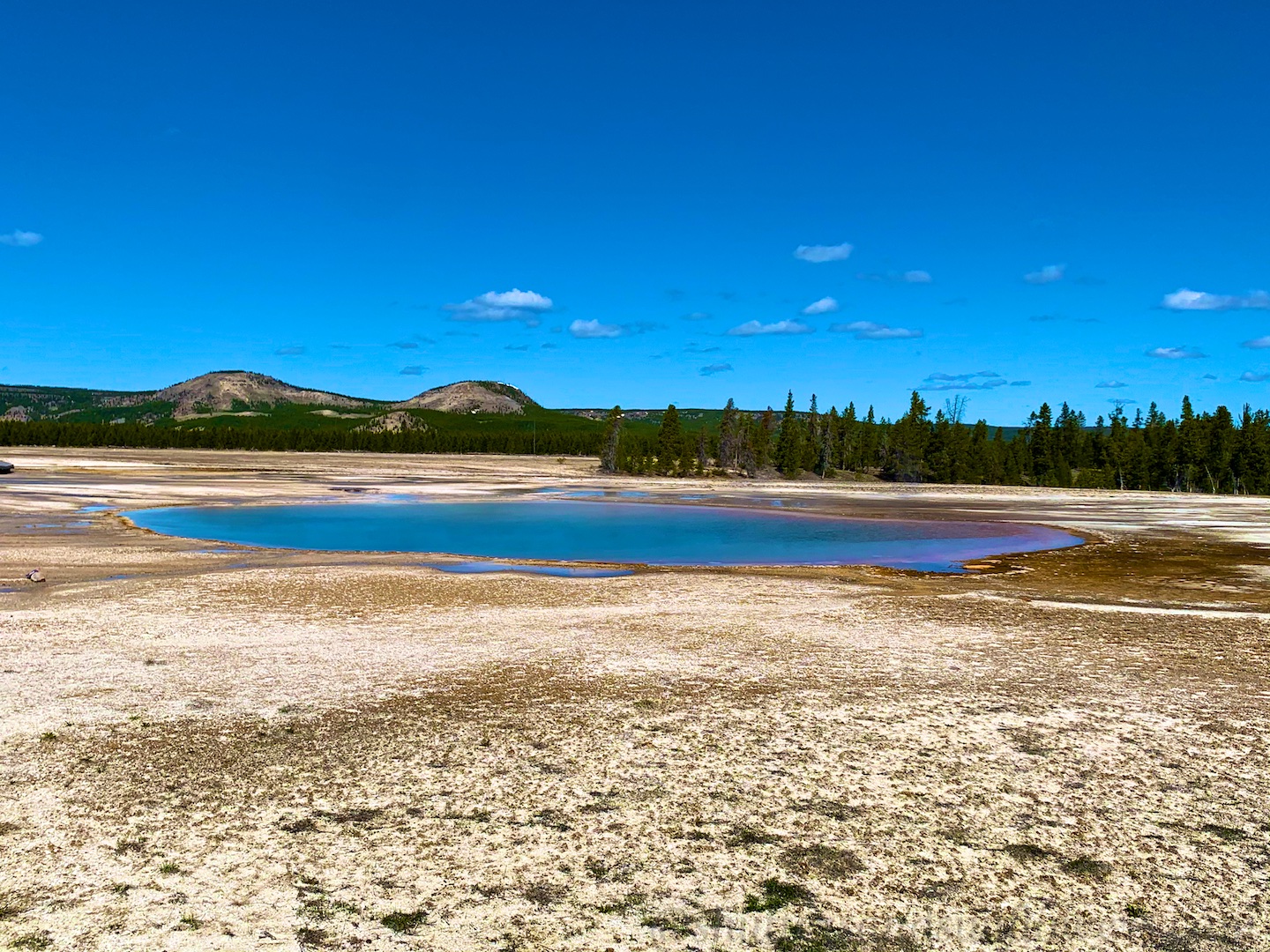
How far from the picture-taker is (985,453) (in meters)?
137

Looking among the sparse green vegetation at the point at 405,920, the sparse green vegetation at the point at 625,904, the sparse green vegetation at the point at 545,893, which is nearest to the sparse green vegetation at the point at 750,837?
the sparse green vegetation at the point at 625,904

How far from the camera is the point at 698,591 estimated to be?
880 inches

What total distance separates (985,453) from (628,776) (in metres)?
138

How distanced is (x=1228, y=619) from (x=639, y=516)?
115 ft

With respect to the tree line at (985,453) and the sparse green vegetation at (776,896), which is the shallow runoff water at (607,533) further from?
the tree line at (985,453)

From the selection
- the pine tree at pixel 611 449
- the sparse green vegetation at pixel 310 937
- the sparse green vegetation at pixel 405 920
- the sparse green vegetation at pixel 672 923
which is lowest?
the sparse green vegetation at pixel 310 937

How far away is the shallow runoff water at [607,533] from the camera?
109ft

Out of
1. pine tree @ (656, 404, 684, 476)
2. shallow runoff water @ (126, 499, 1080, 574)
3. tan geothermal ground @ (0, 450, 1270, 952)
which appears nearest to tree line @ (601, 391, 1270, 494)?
pine tree @ (656, 404, 684, 476)

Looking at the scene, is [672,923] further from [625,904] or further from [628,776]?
[628,776]

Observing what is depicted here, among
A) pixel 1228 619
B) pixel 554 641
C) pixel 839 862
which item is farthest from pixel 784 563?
pixel 839 862

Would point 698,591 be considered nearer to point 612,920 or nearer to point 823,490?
point 612,920

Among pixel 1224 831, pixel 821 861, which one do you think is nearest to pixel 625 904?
pixel 821 861

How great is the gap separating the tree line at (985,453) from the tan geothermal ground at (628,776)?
10702cm

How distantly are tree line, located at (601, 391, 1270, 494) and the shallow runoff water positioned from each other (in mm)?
72749
